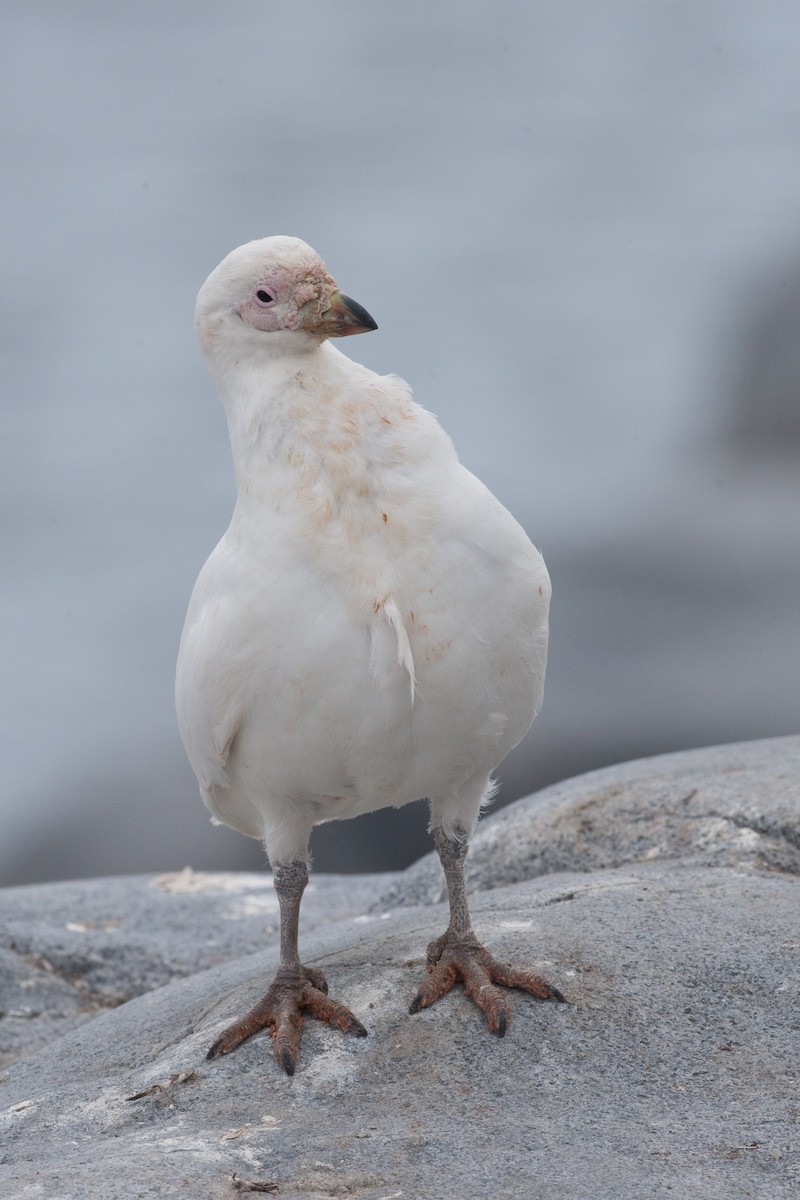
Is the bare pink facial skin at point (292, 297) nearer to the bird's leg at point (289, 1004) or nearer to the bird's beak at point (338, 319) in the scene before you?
the bird's beak at point (338, 319)

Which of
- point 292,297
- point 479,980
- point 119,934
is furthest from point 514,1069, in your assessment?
point 119,934

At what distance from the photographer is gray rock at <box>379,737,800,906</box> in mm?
7996

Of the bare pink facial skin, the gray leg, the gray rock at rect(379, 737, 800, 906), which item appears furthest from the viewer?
the gray rock at rect(379, 737, 800, 906)

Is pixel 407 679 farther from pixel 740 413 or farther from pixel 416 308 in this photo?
pixel 416 308

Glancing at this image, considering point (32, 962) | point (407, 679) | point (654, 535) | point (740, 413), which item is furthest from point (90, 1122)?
point (740, 413)

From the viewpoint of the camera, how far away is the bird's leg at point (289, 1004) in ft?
19.8

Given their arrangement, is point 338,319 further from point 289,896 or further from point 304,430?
point 289,896

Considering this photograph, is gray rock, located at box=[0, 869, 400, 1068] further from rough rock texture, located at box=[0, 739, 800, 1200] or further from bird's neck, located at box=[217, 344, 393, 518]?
bird's neck, located at box=[217, 344, 393, 518]

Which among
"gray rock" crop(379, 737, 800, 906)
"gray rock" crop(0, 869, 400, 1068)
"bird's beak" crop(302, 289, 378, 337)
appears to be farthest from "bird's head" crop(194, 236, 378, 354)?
"gray rock" crop(0, 869, 400, 1068)

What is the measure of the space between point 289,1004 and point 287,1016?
9 centimetres

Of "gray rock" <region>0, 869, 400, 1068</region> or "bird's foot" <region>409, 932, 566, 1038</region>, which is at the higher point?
"bird's foot" <region>409, 932, 566, 1038</region>

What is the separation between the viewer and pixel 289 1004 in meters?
6.22

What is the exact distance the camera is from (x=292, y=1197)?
4781 mm

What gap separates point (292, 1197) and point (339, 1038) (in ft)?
4.21
